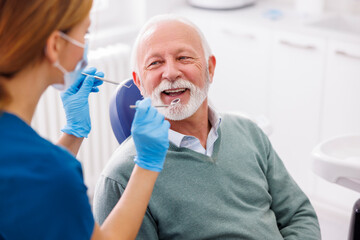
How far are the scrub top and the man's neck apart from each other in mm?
666

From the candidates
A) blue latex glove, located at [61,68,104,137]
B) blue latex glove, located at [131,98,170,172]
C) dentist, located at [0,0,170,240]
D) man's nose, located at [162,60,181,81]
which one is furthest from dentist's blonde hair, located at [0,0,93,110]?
man's nose, located at [162,60,181,81]

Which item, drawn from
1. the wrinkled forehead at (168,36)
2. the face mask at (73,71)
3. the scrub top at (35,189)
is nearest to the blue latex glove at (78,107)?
the wrinkled forehead at (168,36)

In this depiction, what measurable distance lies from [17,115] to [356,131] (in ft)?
7.14

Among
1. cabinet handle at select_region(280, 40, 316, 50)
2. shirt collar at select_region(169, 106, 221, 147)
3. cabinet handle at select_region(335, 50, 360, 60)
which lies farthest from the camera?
cabinet handle at select_region(280, 40, 316, 50)

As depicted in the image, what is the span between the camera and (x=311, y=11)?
320 centimetres

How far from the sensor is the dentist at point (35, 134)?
103 centimetres

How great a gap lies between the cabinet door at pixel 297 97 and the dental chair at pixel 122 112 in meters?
1.41

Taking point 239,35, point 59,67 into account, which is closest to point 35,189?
point 59,67

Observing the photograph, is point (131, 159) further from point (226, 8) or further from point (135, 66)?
point (226, 8)

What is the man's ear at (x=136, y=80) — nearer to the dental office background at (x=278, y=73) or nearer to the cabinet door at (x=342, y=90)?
the dental office background at (x=278, y=73)

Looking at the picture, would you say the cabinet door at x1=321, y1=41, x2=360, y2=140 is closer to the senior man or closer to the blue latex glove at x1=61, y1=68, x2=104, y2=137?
the senior man

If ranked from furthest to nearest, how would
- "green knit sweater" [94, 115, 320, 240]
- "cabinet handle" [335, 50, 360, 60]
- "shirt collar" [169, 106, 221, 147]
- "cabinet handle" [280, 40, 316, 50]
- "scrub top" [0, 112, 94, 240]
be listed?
"cabinet handle" [280, 40, 316, 50] < "cabinet handle" [335, 50, 360, 60] < "shirt collar" [169, 106, 221, 147] < "green knit sweater" [94, 115, 320, 240] < "scrub top" [0, 112, 94, 240]

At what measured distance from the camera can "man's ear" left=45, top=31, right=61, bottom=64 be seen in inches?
42.5

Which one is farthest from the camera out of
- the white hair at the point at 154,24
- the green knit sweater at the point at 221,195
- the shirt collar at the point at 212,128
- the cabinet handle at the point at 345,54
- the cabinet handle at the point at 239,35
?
the cabinet handle at the point at 239,35
